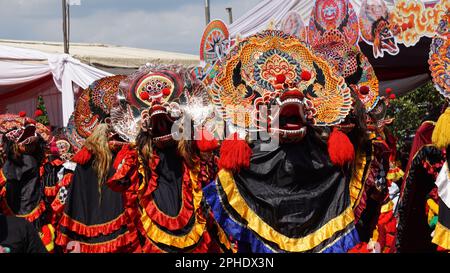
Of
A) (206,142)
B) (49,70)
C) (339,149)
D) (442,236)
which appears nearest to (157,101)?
(206,142)

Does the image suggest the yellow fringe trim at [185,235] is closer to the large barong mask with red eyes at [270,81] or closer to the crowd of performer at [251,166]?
the crowd of performer at [251,166]

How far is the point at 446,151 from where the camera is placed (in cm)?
596

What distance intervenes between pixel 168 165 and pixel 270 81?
1.36 metres

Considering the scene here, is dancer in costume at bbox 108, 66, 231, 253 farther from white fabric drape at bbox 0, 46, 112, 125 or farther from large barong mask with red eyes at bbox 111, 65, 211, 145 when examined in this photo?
white fabric drape at bbox 0, 46, 112, 125

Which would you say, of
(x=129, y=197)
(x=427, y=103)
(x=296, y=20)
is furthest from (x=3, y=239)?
(x=427, y=103)

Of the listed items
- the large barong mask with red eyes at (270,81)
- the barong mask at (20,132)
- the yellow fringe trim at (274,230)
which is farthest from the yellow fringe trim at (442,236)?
the barong mask at (20,132)

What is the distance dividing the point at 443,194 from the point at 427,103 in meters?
6.64

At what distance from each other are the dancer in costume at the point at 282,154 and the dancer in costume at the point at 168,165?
2.55ft

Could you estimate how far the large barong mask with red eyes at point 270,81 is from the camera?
569 centimetres

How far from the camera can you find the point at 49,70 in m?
12.3

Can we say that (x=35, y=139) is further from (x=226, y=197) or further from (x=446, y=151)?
(x=446, y=151)

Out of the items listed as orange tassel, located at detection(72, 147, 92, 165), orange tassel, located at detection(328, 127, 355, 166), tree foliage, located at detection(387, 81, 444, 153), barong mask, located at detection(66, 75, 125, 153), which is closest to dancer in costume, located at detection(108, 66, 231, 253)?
orange tassel, located at detection(72, 147, 92, 165)

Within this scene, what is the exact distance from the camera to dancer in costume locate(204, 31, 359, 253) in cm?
555

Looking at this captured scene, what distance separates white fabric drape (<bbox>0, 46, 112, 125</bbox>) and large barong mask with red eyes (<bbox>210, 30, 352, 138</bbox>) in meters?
5.88
